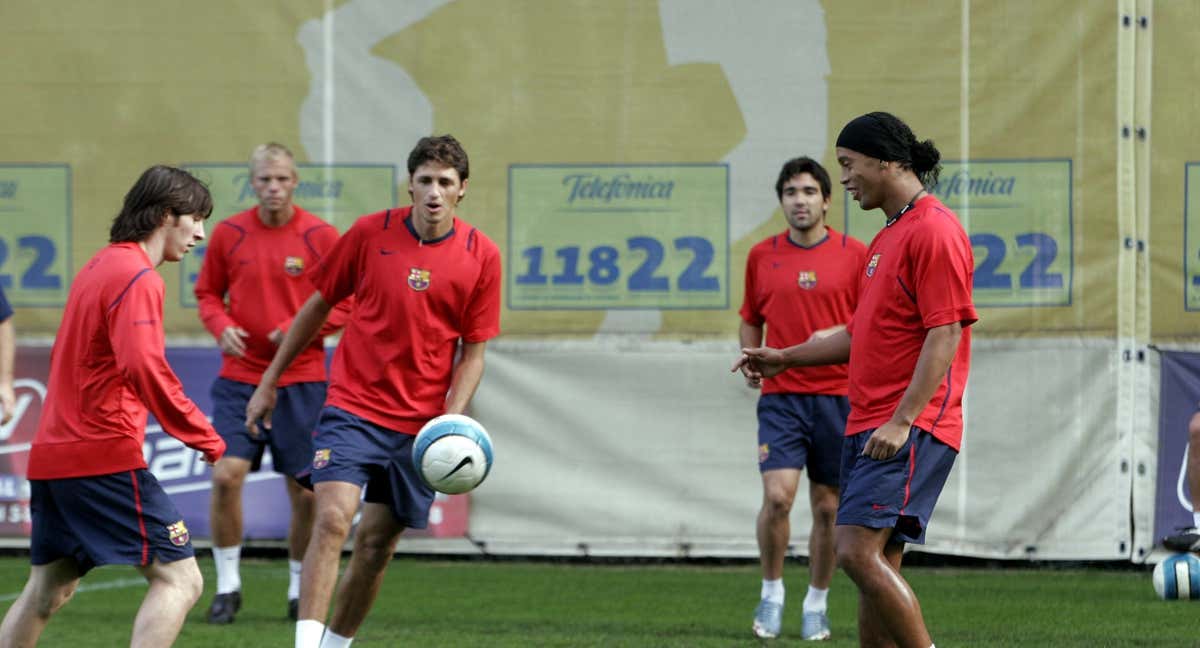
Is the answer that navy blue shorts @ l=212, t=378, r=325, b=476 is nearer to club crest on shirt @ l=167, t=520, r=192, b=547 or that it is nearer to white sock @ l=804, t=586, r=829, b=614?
white sock @ l=804, t=586, r=829, b=614

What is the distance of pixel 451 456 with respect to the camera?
249 inches

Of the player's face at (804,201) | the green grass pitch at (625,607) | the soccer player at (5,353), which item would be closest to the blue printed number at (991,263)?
the green grass pitch at (625,607)

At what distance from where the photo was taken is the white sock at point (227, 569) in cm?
856

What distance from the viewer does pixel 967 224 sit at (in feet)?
34.8

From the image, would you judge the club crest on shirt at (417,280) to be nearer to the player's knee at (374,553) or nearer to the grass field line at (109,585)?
the player's knee at (374,553)

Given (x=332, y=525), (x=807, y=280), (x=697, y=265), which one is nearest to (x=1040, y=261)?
(x=697, y=265)

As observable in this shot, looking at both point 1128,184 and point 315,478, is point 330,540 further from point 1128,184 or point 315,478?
point 1128,184

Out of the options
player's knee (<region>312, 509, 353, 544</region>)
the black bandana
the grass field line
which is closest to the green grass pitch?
the grass field line

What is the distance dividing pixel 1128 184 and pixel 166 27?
6.42 metres

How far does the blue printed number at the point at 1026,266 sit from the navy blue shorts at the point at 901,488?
203 inches

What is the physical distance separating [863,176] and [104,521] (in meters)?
2.80

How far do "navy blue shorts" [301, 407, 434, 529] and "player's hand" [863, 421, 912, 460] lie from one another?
1.98m

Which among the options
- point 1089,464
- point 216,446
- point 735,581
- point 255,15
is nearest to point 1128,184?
point 1089,464

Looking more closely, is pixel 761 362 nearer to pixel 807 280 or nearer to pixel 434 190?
pixel 434 190
